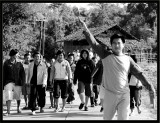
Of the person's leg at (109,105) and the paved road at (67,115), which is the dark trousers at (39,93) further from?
the person's leg at (109,105)

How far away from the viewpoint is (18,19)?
78.7ft

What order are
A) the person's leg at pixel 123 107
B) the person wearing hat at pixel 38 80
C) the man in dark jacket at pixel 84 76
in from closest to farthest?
the person's leg at pixel 123 107
the person wearing hat at pixel 38 80
the man in dark jacket at pixel 84 76

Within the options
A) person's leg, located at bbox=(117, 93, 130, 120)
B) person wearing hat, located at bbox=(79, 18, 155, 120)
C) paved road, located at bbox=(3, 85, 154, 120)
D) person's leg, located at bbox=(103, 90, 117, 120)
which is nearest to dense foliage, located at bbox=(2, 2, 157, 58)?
paved road, located at bbox=(3, 85, 154, 120)

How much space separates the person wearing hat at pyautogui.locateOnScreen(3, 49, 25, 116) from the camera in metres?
8.34

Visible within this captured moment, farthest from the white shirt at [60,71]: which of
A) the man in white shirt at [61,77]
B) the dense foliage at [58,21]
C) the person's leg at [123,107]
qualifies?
the dense foliage at [58,21]

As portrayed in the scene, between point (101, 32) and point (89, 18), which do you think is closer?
point (101, 32)

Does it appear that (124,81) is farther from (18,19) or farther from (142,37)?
(142,37)

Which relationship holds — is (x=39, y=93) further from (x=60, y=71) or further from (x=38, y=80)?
(x=60, y=71)

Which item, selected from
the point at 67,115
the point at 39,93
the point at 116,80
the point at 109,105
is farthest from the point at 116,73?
the point at 39,93

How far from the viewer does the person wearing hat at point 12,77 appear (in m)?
8.34

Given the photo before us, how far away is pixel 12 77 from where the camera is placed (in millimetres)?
8492

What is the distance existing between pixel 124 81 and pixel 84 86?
422cm

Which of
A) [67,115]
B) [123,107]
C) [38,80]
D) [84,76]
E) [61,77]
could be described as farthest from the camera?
[84,76]

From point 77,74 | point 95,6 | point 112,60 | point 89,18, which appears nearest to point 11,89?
point 77,74
